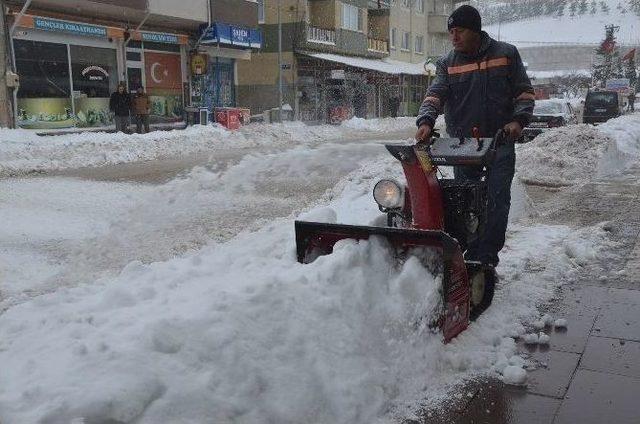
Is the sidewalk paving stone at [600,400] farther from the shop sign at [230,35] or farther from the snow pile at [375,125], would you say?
the snow pile at [375,125]

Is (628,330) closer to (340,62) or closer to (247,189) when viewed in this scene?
(247,189)

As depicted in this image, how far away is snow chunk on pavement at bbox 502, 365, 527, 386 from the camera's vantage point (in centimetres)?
299

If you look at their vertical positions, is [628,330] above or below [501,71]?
below

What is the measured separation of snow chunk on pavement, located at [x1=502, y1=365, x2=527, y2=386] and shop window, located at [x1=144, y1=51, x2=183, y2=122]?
21.3 metres

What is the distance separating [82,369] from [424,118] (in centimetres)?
255

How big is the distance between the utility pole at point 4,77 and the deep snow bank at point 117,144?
1.21m

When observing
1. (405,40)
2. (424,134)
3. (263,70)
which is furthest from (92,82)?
(405,40)

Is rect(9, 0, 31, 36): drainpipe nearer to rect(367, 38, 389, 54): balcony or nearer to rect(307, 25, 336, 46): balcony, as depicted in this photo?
rect(307, 25, 336, 46): balcony

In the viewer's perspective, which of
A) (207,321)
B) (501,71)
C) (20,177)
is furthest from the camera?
(20,177)

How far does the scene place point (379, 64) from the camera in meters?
37.4

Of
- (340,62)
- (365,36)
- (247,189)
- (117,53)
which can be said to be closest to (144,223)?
(247,189)

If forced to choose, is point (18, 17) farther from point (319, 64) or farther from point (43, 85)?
point (319, 64)

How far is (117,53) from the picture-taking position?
2067 centimetres

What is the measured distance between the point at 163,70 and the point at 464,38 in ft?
68.0
